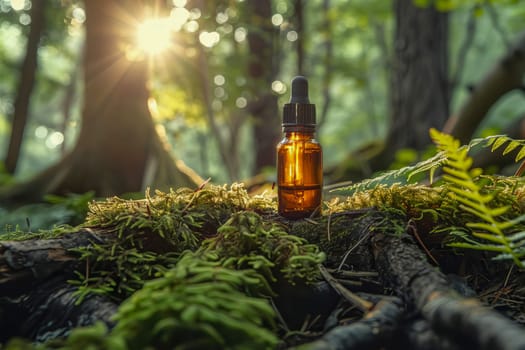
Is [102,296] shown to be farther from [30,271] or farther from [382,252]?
[382,252]

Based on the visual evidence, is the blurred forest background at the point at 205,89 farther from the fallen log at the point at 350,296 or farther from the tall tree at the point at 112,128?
the fallen log at the point at 350,296

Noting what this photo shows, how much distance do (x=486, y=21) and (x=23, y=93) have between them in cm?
3247

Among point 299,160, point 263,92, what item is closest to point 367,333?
point 299,160

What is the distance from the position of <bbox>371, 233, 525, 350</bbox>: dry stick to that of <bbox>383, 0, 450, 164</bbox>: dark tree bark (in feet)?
16.4

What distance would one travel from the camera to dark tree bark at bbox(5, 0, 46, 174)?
29.6 ft

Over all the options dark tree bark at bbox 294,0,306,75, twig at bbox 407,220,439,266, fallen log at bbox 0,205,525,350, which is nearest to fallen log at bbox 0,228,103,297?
fallen log at bbox 0,205,525,350

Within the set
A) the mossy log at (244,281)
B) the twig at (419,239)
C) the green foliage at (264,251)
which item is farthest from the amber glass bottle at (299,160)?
the twig at (419,239)

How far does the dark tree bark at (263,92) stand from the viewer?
27.0 ft

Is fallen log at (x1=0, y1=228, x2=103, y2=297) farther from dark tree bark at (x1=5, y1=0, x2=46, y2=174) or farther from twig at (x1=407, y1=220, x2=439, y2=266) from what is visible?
dark tree bark at (x1=5, y1=0, x2=46, y2=174)

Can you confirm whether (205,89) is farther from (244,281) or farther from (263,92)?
(244,281)

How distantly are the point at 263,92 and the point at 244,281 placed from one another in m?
7.19

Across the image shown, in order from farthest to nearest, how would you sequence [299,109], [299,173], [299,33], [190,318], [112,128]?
[299,33]
[112,128]
[299,173]
[299,109]
[190,318]

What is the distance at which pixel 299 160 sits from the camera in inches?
82.9

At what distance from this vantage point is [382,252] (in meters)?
1.62
